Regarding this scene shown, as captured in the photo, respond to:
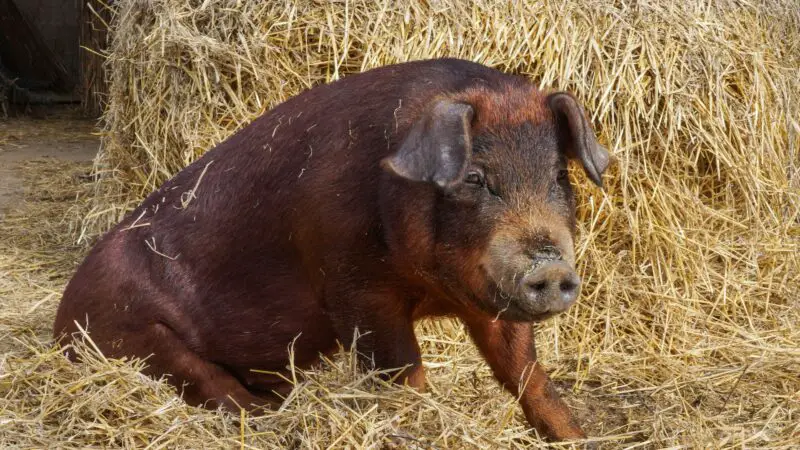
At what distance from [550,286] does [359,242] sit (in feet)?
2.82

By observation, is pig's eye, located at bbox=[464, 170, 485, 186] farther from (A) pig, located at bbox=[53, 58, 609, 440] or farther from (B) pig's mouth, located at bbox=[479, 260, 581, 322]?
(B) pig's mouth, located at bbox=[479, 260, 581, 322]

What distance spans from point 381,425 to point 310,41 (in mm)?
2485

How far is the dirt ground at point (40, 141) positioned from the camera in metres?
9.09

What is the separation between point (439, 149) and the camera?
349 centimetres

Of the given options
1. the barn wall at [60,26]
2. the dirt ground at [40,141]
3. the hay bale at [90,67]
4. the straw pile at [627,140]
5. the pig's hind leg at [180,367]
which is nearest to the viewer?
the pig's hind leg at [180,367]

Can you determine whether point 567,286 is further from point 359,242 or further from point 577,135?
point 359,242

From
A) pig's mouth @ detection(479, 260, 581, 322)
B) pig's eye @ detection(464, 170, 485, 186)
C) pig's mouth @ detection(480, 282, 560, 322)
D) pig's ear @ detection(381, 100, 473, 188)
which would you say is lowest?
pig's mouth @ detection(480, 282, 560, 322)

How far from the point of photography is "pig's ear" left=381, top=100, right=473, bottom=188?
3.48 metres

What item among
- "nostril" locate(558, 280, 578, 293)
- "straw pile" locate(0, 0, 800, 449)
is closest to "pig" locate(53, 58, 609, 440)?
"nostril" locate(558, 280, 578, 293)

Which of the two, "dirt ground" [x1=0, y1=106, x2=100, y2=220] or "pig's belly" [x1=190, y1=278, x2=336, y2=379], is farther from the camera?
"dirt ground" [x1=0, y1=106, x2=100, y2=220]

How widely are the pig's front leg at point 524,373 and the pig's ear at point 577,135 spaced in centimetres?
75

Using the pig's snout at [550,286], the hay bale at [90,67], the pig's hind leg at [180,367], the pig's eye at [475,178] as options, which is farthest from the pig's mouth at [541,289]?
the hay bale at [90,67]

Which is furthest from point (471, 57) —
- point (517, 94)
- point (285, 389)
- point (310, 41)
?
point (285, 389)

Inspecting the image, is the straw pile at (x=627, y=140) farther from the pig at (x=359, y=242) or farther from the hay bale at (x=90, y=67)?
the hay bale at (x=90, y=67)
